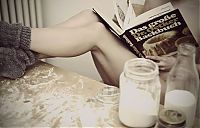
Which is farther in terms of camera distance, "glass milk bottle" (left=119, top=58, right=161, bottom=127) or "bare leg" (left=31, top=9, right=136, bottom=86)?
"bare leg" (left=31, top=9, right=136, bottom=86)

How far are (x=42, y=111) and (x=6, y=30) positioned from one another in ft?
0.80

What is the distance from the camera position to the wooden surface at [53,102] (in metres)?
0.70

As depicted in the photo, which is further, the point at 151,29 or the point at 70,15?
the point at 70,15

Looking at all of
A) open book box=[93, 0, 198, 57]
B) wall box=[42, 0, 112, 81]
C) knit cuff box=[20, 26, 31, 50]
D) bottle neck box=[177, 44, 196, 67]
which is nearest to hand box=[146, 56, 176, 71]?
open book box=[93, 0, 198, 57]

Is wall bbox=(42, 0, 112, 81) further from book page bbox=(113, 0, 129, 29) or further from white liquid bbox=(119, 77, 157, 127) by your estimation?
white liquid bbox=(119, 77, 157, 127)

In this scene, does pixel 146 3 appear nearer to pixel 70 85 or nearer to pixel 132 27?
pixel 132 27

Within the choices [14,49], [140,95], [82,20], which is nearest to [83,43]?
[82,20]

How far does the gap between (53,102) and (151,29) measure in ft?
1.07

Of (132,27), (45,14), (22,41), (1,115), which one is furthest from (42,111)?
(45,14)

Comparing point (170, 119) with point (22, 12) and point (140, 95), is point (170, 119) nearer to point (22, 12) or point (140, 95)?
point (140, 95)

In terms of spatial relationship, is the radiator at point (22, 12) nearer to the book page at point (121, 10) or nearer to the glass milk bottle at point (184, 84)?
the book page at point (121, 10)

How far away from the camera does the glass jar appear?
0.61 m

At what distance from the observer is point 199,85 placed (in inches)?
29.2

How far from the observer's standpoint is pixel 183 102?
0.67 m
